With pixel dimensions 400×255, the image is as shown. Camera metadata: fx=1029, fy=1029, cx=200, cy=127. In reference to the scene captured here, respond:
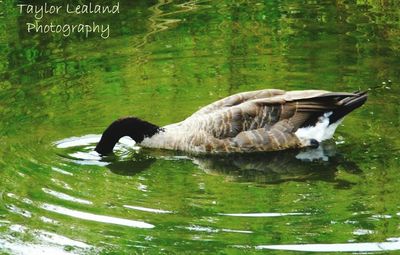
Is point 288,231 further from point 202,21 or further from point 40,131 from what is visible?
point 202,21

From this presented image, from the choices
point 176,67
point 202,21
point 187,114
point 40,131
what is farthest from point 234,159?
point 202,21

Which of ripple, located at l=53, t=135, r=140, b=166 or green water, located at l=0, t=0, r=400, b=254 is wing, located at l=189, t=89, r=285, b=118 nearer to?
green water, located at l=0, t=0, r=400, b=254

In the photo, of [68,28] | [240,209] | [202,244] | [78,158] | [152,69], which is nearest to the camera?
[202,244]

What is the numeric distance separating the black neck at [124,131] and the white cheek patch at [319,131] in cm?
181

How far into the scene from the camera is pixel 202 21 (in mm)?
18344

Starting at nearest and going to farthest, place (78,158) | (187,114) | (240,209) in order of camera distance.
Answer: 1. (240,209)
2. (78,158)
3. (187,114)

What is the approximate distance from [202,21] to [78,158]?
21.7 feet

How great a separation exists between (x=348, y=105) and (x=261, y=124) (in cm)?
109

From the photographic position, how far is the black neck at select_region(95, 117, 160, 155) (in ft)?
41.3

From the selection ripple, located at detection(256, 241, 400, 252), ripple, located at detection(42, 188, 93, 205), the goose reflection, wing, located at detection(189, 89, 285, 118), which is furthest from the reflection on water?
ripple, located at detection(256, 241, 400, 252)

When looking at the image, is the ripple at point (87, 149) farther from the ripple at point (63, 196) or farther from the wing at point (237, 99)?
the wing at point (237, 99)

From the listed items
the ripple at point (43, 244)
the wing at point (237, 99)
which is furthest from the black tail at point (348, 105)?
the ripple at point (43, 244)

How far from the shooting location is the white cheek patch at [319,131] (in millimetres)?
12664

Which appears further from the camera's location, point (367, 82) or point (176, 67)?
point (176, 67)
